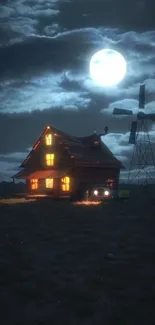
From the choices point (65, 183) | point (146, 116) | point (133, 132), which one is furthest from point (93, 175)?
point (146, 116)

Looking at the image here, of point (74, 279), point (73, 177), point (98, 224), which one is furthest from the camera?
point (73, 177)

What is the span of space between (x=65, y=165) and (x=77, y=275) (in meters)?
30.3

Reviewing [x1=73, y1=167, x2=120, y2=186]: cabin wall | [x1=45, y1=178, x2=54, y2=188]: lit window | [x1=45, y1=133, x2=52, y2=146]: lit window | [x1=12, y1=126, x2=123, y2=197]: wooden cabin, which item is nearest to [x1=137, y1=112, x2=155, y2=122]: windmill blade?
[x1=12, y1=126, x2=123, y2=197]: wooden cabin

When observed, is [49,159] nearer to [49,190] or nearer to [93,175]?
[49,190]

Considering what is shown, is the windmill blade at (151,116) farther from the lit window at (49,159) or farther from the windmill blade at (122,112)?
the lit window at (49,159)

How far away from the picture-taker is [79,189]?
39.5m

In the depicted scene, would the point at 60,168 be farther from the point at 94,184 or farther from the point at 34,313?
the point at 34,313

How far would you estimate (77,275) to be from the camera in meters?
9.77

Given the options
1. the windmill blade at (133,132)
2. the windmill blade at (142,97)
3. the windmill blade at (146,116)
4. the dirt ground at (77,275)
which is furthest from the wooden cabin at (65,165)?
the dirt ground at (77,275)

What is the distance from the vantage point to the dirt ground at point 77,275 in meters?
7.59

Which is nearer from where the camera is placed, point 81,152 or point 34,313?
point 34,313

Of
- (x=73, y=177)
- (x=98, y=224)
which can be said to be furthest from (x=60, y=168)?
(x=98, y=224)

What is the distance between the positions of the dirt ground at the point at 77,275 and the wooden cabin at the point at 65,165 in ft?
75.2

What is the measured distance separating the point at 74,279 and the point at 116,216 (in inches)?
457
